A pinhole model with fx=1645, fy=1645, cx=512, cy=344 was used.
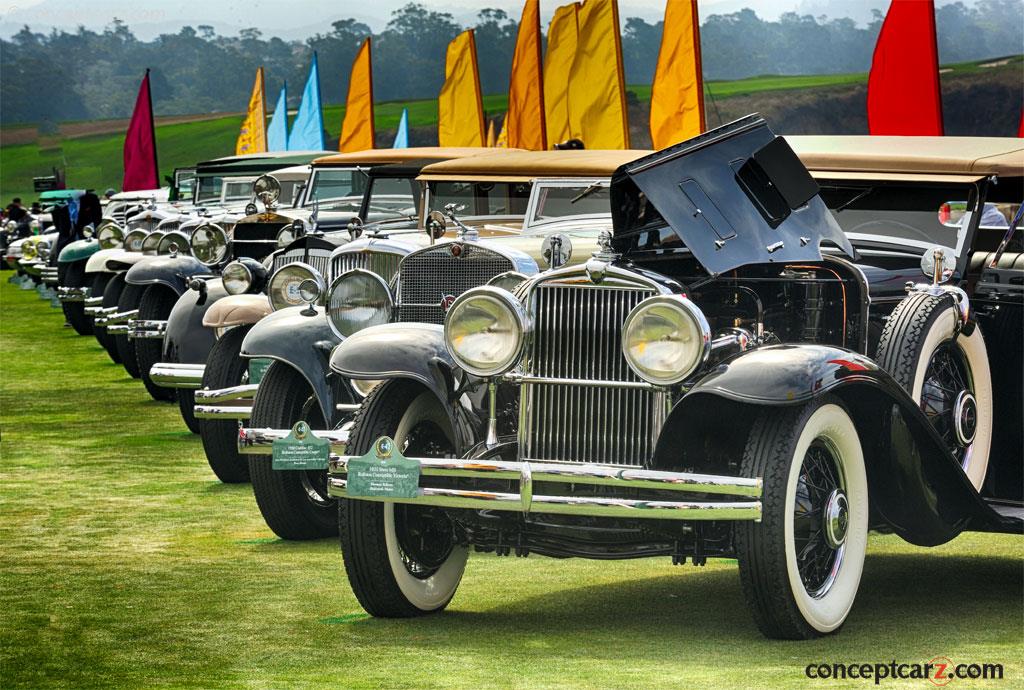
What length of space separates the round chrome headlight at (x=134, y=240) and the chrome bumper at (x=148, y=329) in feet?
12.2

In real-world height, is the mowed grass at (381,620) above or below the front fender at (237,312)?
below

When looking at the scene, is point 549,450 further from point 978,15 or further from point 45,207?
point 978,15

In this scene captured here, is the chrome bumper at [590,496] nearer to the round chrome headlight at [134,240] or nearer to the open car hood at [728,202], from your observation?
the open car hood at [728,202]

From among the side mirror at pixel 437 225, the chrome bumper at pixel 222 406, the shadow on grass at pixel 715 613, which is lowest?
the shadow on grass at pixel 715 613

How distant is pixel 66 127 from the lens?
398 feet

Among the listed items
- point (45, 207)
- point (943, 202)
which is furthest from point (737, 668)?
point (45, 207)

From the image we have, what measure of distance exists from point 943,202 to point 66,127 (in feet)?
395

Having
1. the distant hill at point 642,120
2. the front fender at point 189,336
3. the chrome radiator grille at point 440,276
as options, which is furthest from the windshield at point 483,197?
the distant hill at point 642,120

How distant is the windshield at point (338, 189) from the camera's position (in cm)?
1309

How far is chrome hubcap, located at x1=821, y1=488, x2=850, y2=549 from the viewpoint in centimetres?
534

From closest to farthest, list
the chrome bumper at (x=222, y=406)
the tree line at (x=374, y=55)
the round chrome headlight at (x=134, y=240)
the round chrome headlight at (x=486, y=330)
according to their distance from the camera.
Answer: the round chrome headlight at (x=486, y=330) → the chrome bumper at (x=222, y=406) → the round chrome headlight at (x=134, y=240) → the tree line at (x=374, y=55)

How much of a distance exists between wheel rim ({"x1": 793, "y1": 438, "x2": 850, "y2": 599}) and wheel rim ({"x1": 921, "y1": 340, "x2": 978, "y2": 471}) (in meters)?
0.78

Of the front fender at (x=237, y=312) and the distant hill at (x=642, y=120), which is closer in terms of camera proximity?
the front fender at (x=237, y=312)

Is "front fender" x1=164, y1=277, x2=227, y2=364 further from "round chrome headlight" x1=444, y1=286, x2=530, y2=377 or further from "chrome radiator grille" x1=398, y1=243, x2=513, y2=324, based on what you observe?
"round chrome headlight" x1=444, y1=286, x2=530, y2=377
